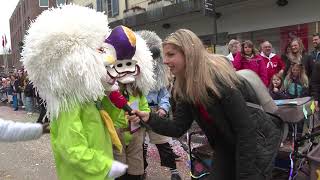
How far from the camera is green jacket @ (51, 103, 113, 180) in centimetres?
270

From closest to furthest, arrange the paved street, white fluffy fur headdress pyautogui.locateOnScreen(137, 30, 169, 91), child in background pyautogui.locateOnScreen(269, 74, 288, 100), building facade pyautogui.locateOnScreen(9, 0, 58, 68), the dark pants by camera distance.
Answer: the dark pants < white fluffy fur headdress pyautogui.locateOnScreen(137, 30, 169, 91) < the paved street < child in background pyautogui.locateOnScreen(269, 74, 288, 100) < building facade pyautogui.locateOnScreen(9, 0, 58, 68)

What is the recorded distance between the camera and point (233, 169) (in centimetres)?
289

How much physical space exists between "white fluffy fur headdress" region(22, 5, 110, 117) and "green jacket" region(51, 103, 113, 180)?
8 cm

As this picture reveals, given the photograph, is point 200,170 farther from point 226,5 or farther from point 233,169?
point 226,5

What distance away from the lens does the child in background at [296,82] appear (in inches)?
241

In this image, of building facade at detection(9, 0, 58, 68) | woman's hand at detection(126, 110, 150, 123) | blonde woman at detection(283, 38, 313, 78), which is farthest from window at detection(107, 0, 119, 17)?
woman's hand at detection(126, 110, 150, 123)

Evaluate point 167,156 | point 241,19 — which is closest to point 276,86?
point 167,156

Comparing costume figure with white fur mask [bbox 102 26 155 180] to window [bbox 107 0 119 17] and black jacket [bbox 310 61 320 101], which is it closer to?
black jacket [bbox 310 61 320 101]

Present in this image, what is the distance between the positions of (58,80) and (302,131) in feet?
8.85

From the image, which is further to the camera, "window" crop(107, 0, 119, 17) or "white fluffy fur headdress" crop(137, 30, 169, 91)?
"window" crop(107, 0, 119, 17)

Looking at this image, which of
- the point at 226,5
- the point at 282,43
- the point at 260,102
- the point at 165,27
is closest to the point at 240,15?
the point at 226,5

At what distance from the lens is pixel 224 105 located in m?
2.59

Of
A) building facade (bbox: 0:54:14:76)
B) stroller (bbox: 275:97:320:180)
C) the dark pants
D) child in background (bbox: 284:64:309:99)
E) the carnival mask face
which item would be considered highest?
building facade (bbox: 0:54:14:76)

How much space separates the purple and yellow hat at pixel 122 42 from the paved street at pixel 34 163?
8.28ft
